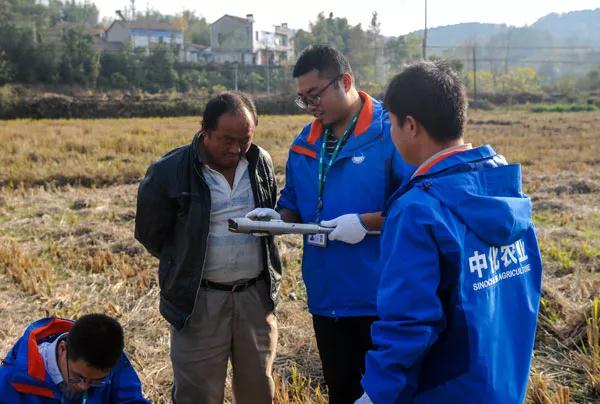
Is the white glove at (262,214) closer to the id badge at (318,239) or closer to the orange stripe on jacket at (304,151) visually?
the id badge at (318,239)

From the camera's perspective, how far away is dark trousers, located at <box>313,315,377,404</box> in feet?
8.00

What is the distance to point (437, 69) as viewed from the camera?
163cm

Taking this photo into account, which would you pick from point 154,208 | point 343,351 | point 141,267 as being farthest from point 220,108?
point 141,267

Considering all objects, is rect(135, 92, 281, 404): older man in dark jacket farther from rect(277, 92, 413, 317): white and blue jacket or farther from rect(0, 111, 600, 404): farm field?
rect(0, 111, 600, 404): farm field

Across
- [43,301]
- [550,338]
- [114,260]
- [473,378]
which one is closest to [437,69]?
[473,378]

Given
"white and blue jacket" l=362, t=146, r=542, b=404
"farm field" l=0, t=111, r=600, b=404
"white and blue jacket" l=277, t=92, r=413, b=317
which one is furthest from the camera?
"farm field" l=0, t=111, r=600, b=404

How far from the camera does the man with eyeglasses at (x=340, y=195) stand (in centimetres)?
236

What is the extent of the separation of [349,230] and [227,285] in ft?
2.25

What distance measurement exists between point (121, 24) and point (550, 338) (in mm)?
69848

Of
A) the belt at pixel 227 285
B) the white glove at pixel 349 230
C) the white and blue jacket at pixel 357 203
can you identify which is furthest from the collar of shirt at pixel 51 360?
the white glove at pixel 349 230

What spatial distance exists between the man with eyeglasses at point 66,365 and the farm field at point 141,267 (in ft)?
3.47

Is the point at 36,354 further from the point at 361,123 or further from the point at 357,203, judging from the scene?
the point at 361,123

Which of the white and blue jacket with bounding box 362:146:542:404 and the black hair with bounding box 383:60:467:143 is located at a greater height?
the black hair with bounding box 383:60:467:143

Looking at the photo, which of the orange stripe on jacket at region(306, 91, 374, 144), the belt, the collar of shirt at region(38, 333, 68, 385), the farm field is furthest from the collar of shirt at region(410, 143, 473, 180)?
the farm field
